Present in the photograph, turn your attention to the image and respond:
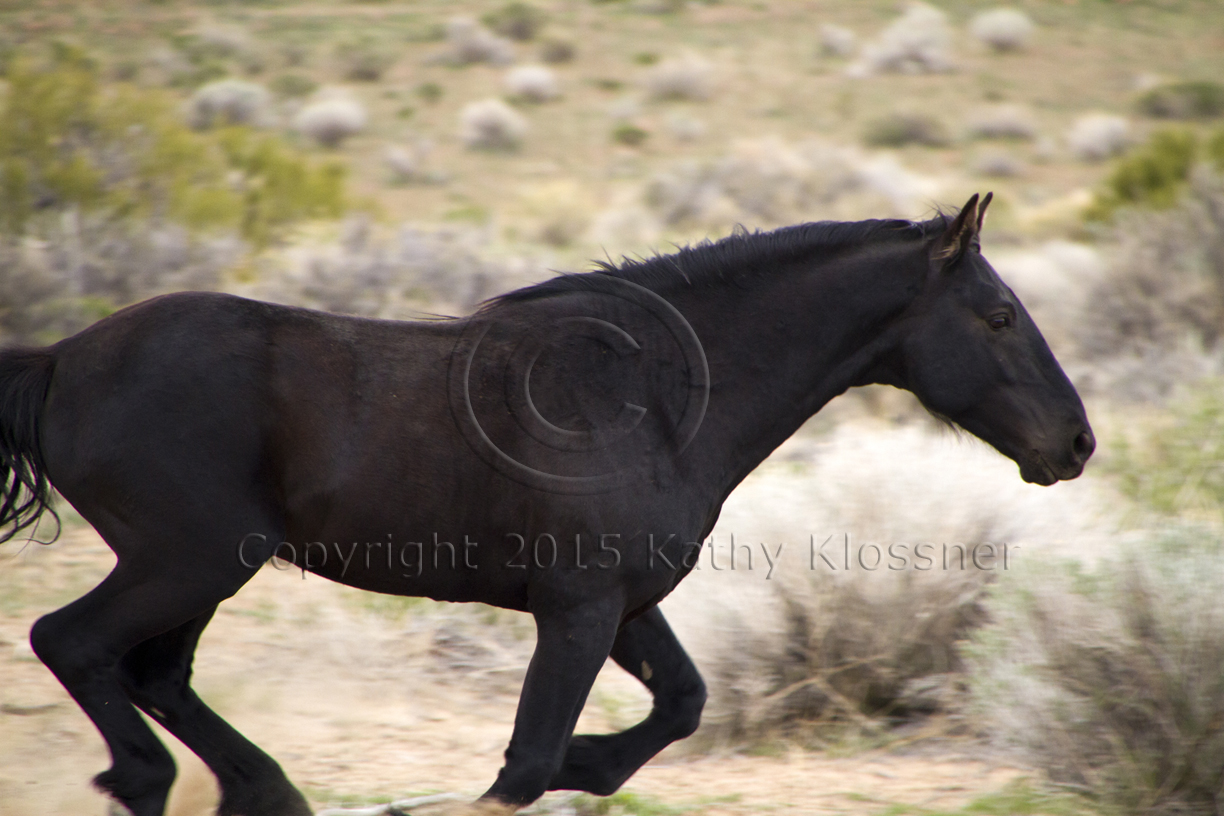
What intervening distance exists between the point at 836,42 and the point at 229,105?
2110 centimetres

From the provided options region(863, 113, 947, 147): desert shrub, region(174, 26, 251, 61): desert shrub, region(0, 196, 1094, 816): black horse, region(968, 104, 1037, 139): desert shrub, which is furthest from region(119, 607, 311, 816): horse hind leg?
region(968, 104, 1037, 139): desert shrub

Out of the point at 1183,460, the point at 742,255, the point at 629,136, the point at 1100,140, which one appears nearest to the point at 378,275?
the point at 1183,460

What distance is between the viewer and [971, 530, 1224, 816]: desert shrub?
4.05 m

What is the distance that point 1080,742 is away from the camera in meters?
4.21

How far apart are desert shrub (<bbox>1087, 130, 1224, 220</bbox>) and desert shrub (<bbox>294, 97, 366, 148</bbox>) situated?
705 inches

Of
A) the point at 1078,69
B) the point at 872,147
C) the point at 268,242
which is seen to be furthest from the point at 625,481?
the point at 1078,69

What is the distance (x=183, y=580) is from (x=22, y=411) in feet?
2.27

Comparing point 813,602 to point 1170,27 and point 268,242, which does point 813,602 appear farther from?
point 1170,27

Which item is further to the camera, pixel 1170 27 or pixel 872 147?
pixel 1170 27

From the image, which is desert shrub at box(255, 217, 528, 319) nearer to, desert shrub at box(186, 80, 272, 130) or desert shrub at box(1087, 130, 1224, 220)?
desert shrub at box(1087, 130, 1224, 220)

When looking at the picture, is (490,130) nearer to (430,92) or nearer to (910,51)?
(430,92)

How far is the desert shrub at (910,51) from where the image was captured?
1454 inches

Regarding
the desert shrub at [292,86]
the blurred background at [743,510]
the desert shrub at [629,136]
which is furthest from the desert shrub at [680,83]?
the desert shrub at [292,86]

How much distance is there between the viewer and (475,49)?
Result: 1391 inches
